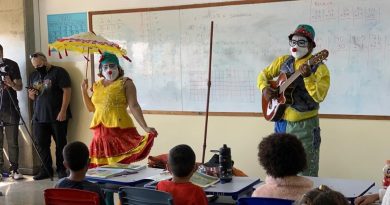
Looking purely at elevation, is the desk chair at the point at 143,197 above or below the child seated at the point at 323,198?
below

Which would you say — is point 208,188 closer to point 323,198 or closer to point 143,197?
point 143,197

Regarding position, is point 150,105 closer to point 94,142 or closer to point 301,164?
point 94,142

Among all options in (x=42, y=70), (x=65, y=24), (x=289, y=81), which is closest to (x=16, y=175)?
(x=42, y=70)

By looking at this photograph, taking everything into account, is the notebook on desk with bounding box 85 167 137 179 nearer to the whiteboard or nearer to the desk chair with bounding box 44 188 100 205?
the desk chair with bounding box 44 188 100 205

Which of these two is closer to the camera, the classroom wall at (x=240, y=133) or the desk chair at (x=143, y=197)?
the desk chair at (x=143, y=197)

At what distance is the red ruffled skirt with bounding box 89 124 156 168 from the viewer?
13.1ft

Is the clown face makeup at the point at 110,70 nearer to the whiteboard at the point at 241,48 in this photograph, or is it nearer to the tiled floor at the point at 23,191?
the tiled floor at the point at 23,191

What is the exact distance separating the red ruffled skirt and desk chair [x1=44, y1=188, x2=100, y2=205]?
4.39 feet

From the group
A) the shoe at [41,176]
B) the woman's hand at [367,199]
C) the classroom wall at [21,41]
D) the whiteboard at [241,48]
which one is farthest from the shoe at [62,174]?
the woman's hand at [367,199]

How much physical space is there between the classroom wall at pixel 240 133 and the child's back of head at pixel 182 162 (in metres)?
2.50

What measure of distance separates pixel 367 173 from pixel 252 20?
1.78m

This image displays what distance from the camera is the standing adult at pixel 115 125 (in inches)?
158

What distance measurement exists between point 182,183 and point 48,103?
12.2 feet

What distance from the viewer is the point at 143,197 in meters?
2.51
